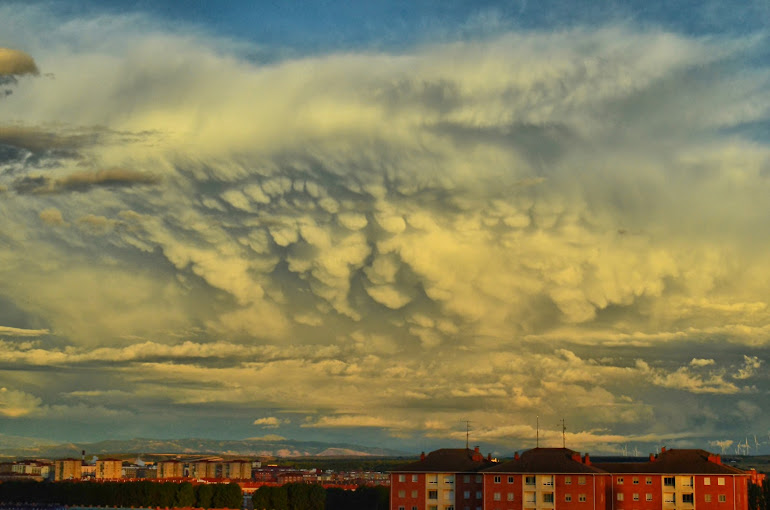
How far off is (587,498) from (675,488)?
14015 mm

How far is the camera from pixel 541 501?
152 metres

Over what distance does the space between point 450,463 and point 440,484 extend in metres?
4.20

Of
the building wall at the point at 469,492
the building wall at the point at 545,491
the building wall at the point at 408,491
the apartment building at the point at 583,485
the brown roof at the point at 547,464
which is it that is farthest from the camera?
the building wall at the point at 408,491

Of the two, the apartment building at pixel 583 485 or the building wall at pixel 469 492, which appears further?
the building wall at pixel 469 492

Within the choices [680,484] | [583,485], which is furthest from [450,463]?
[680,484]

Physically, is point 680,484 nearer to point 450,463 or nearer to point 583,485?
point 583,485

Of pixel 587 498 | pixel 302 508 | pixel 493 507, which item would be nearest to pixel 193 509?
pixel 302 508

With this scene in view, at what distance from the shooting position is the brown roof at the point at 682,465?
15050 cm

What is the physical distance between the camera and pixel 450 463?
548ft

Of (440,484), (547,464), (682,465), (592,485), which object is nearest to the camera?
(592,485)

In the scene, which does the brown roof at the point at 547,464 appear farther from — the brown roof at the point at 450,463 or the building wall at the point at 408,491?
the building wall at the point at 408,491

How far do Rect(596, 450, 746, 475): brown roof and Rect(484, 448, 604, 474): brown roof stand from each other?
20.3 ft

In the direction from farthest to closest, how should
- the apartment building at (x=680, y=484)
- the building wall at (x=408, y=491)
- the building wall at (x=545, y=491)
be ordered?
1. the building wall at (x=408, y=491)
2. the building wall at (x=545, y=491)
3. the apartment building at (x=680, y=484)

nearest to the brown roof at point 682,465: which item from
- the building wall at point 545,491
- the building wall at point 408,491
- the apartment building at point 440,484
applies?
the building wall at point 545,491
